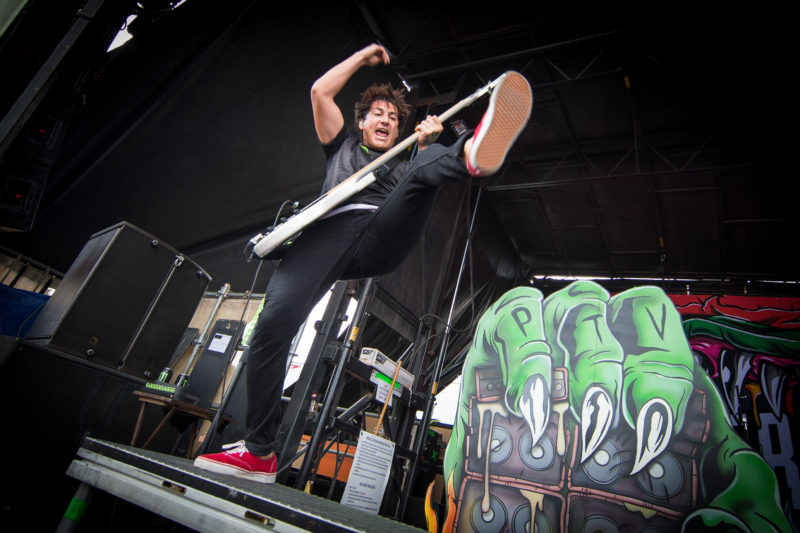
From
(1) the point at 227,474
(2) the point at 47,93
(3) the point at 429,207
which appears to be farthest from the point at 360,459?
(2) the point at 47,93

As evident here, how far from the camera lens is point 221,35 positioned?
4316 millimetres

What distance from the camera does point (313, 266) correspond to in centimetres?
166

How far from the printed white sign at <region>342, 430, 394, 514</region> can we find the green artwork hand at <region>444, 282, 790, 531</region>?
2.37 ft

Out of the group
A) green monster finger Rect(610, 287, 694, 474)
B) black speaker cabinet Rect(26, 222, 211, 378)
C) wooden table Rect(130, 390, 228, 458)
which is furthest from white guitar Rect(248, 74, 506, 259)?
green monster finger Rect(610, 287, 694, 474)

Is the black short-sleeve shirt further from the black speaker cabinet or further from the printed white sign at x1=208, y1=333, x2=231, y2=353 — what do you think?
the printed white sign at x1=208, y1=333, x2=231, y2=353

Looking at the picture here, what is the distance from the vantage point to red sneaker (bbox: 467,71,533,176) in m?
1.36

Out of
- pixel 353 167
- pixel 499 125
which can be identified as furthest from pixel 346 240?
pixel 499 125

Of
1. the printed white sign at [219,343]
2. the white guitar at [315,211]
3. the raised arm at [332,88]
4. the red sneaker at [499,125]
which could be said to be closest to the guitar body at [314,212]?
the white guitar at [315,211]

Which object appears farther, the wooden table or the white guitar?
the wooden table

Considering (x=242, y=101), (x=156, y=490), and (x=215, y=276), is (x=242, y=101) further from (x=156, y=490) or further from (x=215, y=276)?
(x=156, y=490)

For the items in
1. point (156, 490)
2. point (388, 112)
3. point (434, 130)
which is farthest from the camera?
point (388, 112)

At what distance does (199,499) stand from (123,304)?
9.16 feet

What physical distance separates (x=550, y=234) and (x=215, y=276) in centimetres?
675

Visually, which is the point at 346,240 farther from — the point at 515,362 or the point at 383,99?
the point at 515,362
